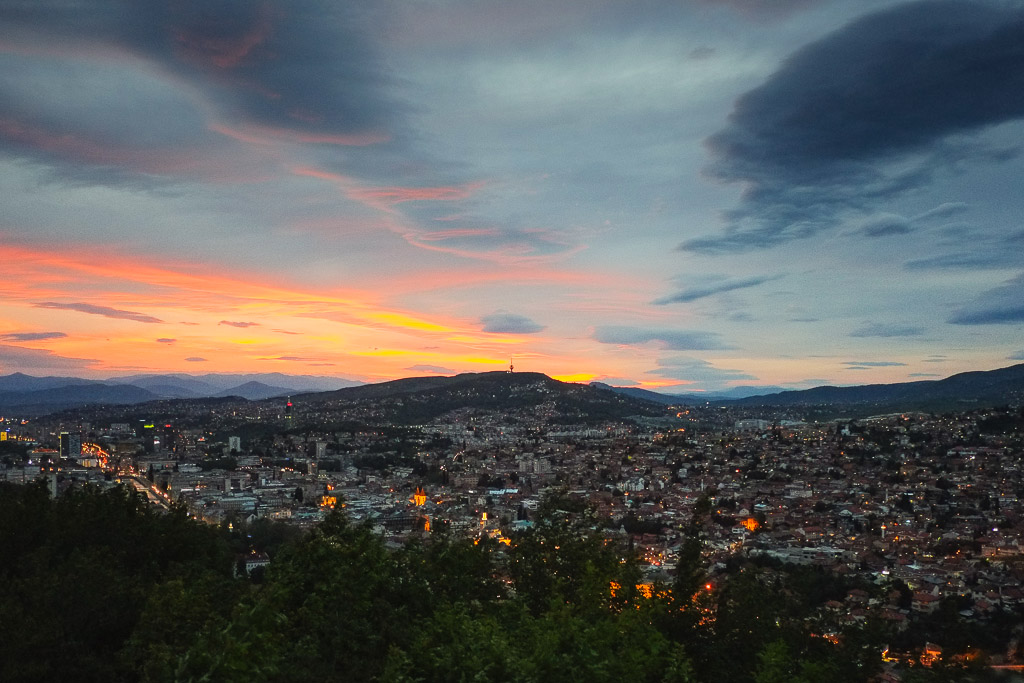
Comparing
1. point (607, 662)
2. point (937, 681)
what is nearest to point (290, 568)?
point (607, 662)

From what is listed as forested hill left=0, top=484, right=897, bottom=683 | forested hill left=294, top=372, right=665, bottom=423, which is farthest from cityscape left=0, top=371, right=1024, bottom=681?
forested hill left=294, top=372, right=665, bottom=423

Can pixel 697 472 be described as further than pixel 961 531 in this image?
Yes

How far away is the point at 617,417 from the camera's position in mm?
97688

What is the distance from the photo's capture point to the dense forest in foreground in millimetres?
5176

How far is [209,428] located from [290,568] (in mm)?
79988

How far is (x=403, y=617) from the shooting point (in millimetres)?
7000

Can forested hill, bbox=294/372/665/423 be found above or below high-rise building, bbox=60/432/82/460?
above

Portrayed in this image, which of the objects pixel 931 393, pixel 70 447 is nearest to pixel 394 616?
pixel 70 447

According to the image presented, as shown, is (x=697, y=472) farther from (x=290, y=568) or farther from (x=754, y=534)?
(x=290, y=568)

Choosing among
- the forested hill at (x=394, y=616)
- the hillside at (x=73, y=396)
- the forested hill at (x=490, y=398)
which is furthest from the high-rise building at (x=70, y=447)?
the hillside at (x=73, y=396)

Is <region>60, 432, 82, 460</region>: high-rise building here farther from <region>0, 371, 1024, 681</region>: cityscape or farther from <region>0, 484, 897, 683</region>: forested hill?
<region>0, 484, 897, 683</region>: forested hill

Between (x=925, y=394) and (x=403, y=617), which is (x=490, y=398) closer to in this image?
(x=925, y=394)

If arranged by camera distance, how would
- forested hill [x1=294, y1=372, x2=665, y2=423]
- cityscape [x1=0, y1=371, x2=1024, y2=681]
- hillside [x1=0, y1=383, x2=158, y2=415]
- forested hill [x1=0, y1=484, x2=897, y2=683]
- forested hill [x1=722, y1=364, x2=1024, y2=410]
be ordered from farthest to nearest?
hillside [x1=0, y1=383, x2=158, y2=415], forested hill [x1=294, y1=372, x2=665, y2=423], forested hill [x1=722, y1=364, x2=1024, y2=410], cityscape [x1=0, y1=371, x2=1024, y2=681], forested hill [x1=0, y1=484, x2=897, y2=683]

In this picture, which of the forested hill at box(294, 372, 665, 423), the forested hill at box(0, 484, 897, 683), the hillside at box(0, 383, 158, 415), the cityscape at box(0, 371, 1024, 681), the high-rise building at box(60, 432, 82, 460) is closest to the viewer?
the forested hill at box(0, 484, 897, 683)
